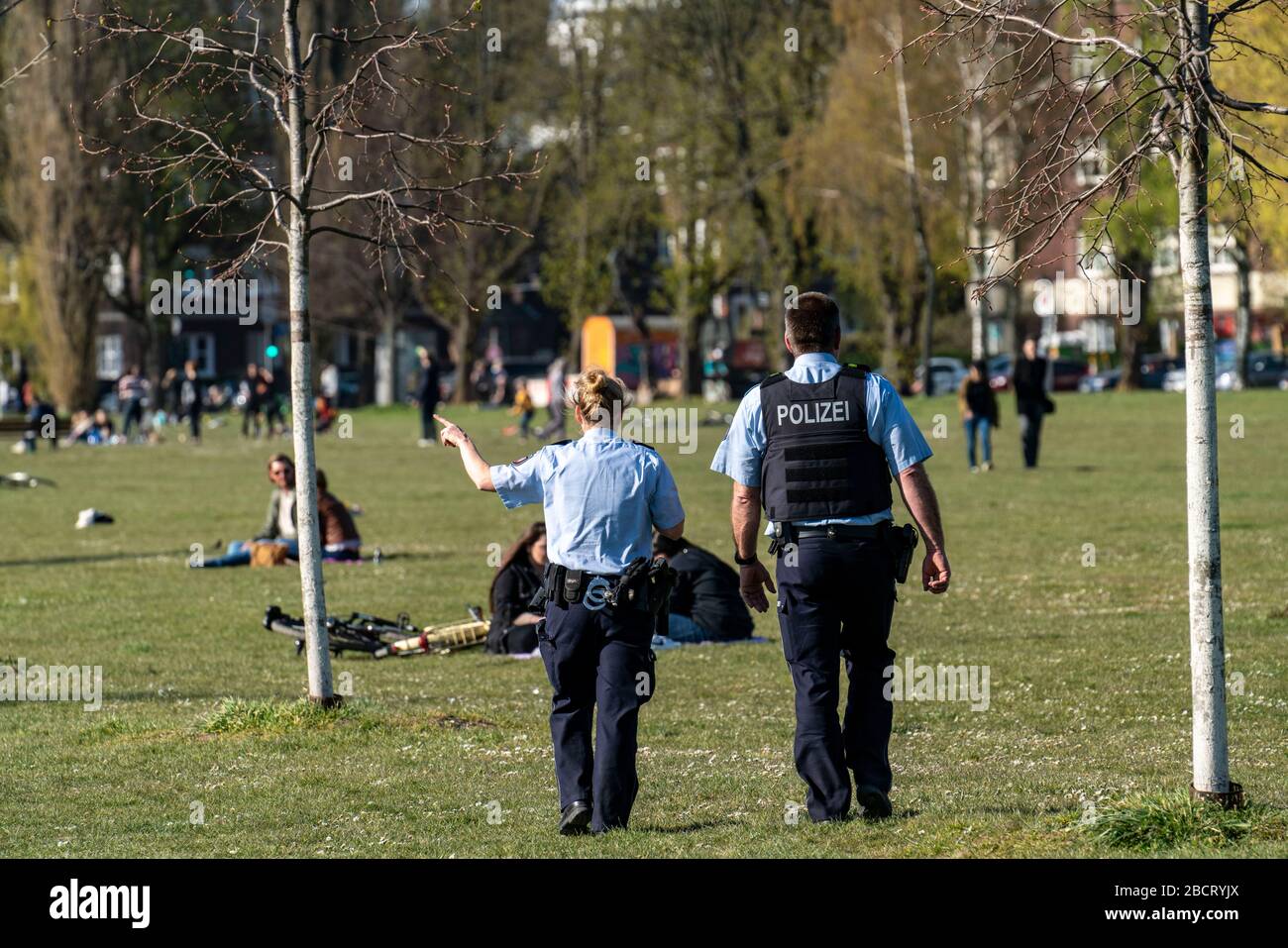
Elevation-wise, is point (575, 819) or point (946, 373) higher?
point (946, 373)

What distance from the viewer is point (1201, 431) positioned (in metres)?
7.12

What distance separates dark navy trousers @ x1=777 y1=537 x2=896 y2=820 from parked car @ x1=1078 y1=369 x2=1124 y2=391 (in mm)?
64948

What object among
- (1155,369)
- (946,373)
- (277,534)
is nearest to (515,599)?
(277,534)

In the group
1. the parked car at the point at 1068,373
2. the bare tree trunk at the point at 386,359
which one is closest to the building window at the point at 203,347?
the bare tree trunk at the point at 386,359

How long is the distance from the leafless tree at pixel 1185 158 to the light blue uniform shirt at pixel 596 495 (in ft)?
4.92

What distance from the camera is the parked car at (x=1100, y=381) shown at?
71000 mm

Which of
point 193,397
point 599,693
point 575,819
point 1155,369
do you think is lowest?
point 575,819

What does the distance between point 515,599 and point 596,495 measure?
6.48 metres

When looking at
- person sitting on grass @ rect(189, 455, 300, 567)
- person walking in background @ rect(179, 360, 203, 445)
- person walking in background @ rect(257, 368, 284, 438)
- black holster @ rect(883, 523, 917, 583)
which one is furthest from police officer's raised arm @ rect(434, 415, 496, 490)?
person walking in background @ rect(179, 360, 203, 445)

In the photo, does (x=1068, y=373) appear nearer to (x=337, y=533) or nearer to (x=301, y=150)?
(x=337, y=533)

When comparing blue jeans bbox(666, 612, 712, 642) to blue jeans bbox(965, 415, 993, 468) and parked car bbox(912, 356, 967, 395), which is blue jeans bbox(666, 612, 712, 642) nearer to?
blue jeans bbox(965, 415, 993, 468)

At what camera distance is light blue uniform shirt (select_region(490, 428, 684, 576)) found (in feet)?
25.0

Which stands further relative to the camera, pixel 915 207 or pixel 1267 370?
pixel 1267 370
